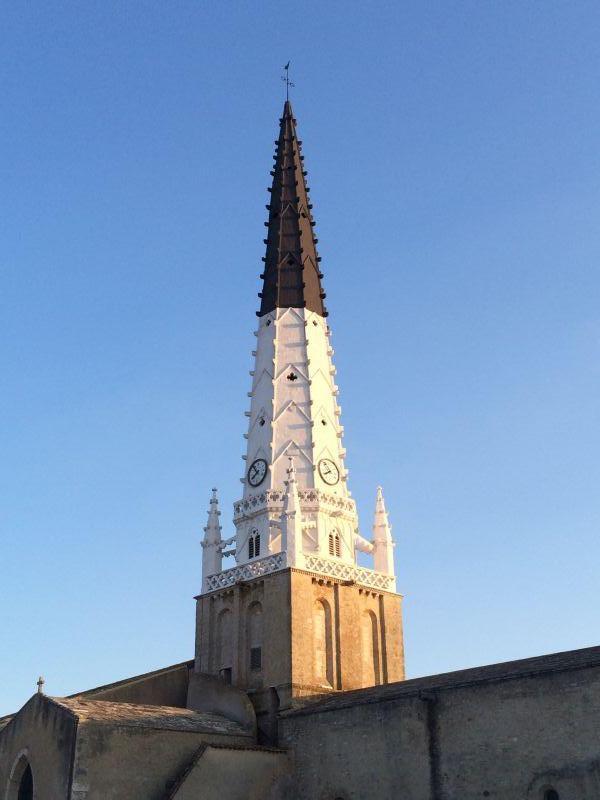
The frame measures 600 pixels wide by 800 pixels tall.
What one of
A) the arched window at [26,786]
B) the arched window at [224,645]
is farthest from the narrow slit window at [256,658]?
the arched window at [26,786]

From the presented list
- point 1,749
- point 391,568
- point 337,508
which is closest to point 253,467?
point 337,508

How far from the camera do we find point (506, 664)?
1118 inches

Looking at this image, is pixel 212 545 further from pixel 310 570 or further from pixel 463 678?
pixel 463 678

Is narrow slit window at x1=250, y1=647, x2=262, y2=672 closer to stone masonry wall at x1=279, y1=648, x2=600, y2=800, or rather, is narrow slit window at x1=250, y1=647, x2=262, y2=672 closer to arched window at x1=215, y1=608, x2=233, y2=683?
arched window at x1=215, y1=608, x2=233, y2=683

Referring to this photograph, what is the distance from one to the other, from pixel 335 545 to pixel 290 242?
14.2 metres

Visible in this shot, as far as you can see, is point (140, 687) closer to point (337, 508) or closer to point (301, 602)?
point (301, 602)

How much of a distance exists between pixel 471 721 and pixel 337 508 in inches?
521

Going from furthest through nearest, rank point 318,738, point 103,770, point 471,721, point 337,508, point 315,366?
point 315,366 → point 337,508 → point 318,738 → point 103,770 → point 471,721

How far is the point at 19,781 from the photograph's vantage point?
31391 millimetres

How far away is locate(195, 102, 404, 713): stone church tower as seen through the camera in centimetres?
3475

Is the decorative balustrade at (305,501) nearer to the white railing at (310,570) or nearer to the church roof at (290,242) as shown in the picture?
the white railing at (310,570)

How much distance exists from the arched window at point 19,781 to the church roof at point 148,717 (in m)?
2.76

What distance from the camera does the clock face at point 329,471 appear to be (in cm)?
3891

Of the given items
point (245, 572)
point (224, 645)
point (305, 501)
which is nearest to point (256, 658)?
point (224, 645)
